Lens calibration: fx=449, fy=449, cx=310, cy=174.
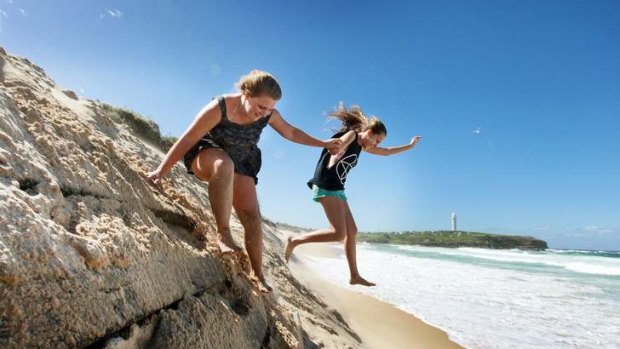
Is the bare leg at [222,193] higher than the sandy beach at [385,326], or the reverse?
the bare leg at [222,193]

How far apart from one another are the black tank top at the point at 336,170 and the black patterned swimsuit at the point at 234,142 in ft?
5.77

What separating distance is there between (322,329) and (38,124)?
3023mm

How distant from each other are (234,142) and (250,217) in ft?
1.81

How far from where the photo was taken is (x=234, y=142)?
3.19 metres

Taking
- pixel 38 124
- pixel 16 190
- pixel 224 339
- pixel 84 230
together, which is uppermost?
pixel 38 124

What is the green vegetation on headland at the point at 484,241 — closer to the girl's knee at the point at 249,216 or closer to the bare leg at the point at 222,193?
the girl's knee at the point at 249,216

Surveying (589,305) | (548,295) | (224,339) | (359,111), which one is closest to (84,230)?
(224,339)

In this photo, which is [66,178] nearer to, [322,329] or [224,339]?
[224,339]

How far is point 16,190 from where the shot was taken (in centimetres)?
151

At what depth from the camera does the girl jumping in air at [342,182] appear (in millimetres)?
4934

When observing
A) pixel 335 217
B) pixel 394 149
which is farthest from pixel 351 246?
pixel 394 149

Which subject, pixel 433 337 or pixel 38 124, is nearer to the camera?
pixel 38 124

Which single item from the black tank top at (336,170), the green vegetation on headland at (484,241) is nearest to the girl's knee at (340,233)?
the black tank top at (336,170)

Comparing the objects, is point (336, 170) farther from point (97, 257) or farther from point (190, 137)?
point (97, 257)
